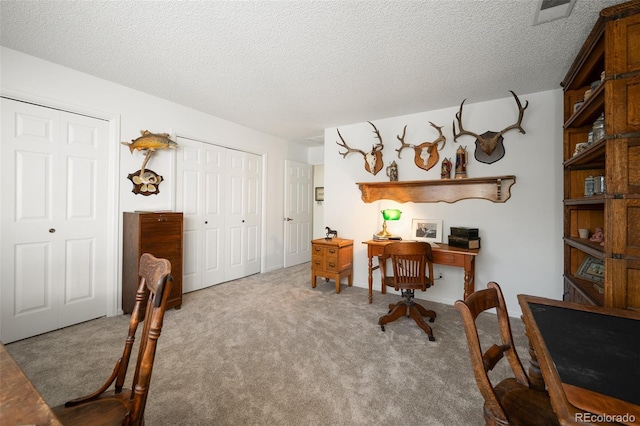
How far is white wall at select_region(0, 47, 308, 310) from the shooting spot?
229 centimetres

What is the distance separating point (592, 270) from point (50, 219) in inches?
192

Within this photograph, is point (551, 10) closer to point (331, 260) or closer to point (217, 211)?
point (331, 260)

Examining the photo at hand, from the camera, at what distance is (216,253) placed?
3916 mm

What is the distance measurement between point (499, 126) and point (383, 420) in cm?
328

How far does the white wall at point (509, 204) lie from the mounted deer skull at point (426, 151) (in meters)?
0.07

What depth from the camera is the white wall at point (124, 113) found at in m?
2.29

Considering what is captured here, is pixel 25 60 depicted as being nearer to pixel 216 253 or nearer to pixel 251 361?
pixel 216 253

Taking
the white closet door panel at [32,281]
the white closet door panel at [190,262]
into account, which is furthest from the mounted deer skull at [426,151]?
the white closet door panel at [32,281]

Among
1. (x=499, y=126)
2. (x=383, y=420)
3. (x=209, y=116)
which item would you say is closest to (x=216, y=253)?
(x=209, y=116)

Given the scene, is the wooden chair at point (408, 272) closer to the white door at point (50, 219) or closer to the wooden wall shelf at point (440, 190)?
the wooden wall shelf at point (440, 190)

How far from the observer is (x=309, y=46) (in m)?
2.10

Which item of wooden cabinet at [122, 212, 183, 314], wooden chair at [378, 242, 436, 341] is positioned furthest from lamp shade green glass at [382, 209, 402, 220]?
wooden cabinet at [122, 212, 183, 314]

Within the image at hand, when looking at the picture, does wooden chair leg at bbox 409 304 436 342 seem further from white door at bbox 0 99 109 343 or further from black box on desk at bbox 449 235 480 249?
white door at bbox 0 99 109 343

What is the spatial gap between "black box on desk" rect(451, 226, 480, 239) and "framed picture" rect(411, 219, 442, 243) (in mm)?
246
